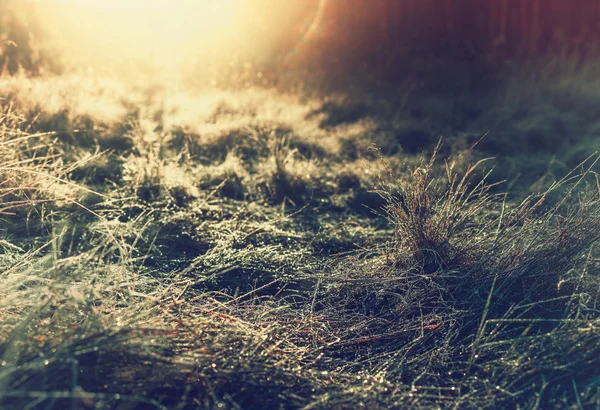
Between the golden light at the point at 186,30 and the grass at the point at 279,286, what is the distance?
4356 millimetres

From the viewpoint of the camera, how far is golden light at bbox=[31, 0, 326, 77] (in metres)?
8.26

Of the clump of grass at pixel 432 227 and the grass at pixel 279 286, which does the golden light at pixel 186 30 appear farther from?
the clump of grass at pixel 432 227

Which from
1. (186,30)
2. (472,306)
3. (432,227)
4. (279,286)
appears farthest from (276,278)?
(186,30)

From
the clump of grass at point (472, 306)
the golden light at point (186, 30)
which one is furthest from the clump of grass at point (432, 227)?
the golden light at point (186, 30)

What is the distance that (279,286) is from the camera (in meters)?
2.46

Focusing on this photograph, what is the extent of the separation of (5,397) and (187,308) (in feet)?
2.36

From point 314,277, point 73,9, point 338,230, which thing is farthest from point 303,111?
point 73,9

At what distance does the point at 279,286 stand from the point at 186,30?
28.4 ft

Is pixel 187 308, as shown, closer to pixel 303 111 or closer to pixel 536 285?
pixel 536 285

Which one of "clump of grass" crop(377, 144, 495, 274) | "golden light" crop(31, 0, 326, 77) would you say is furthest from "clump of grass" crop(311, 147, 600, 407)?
"golden light" crop(31, 0, 326, 77)

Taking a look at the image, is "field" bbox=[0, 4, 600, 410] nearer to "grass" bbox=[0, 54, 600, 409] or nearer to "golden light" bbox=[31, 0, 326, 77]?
"grass" bbox=[0, 54, 600, 409]

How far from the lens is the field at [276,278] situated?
1.58m

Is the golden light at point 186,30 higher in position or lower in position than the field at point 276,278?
higher

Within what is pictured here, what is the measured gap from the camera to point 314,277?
243 centimetres
